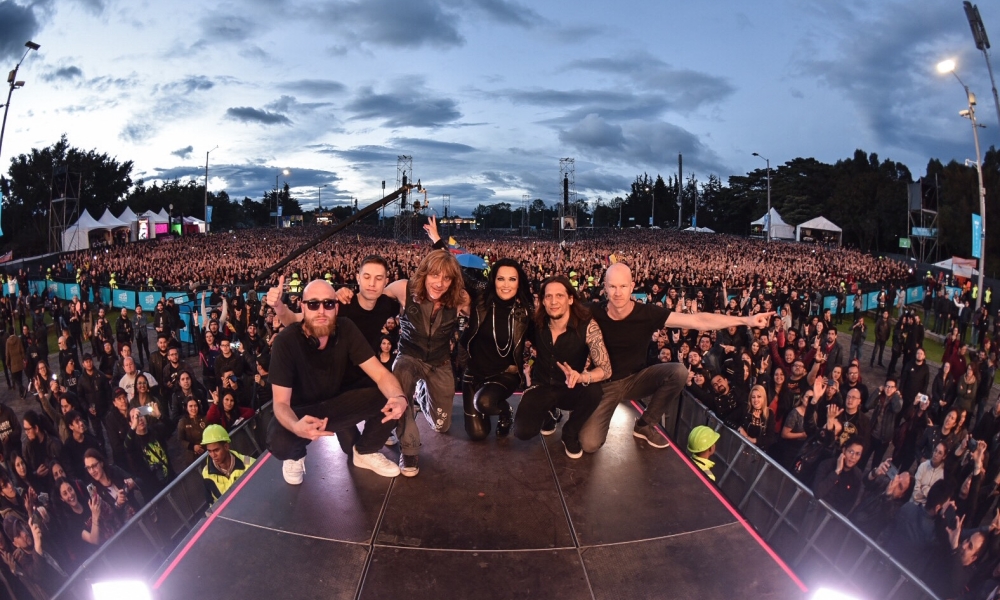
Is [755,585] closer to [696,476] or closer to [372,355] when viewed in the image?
[696,476]

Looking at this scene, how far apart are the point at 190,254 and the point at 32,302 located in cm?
1235

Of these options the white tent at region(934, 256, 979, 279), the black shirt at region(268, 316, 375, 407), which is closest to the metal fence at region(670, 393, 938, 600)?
the black shirt at region(268, 316, 375, 407)

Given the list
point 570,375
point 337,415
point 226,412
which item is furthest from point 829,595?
point 226,412

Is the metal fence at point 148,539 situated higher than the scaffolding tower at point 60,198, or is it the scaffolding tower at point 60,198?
the scaffolding tower at point 60,198

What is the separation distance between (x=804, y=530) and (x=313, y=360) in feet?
11.8

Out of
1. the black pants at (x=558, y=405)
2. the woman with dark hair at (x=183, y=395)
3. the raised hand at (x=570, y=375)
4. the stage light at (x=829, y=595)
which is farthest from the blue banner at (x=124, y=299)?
the stage light at (x=829, y=595)

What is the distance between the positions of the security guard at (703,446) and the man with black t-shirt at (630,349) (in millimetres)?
437

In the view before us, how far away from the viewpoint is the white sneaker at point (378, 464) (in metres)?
4.34

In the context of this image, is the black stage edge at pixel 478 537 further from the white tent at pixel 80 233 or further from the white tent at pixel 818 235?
the white tent at pixel 818 235

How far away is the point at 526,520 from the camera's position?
376cm

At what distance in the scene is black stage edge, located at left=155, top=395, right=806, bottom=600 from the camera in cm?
309

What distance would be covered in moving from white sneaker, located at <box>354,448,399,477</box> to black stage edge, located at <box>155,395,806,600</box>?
6 cm

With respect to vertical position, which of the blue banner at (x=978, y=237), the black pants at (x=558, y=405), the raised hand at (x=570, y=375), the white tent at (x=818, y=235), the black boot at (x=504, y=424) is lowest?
the black boot at (x=504, y=424)

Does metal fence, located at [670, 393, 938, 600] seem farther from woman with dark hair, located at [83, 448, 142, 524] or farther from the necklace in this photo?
woman with dark hair, located at [83, 448, 142, 524]
